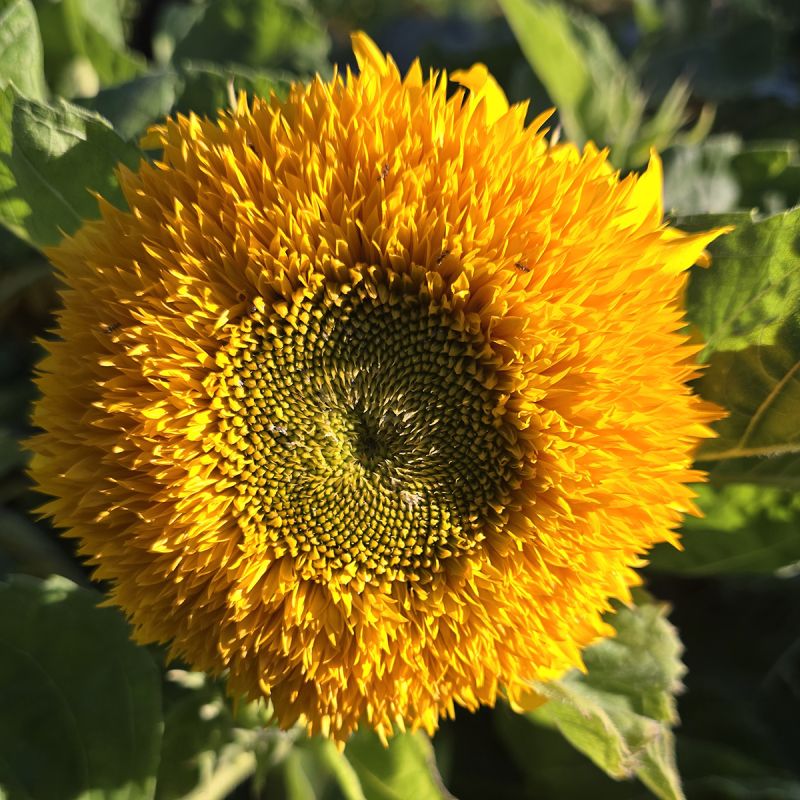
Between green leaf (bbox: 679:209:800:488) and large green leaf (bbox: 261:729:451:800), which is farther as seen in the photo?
large green leaf (bbox: 261:729:451:800)

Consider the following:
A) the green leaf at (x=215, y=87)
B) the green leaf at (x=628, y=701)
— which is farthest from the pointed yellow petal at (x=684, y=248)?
the green leaf at (x=215, y=87)

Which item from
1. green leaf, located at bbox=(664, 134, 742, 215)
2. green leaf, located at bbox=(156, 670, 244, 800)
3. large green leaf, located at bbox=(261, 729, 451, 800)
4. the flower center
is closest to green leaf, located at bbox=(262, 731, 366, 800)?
large green leaf, located at bbox=(261, 729, 451, 800)

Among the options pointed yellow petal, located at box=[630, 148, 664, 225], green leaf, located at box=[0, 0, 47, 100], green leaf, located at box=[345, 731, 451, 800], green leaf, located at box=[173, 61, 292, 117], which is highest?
green leaf, located at box=[173, 61, 292, 117]

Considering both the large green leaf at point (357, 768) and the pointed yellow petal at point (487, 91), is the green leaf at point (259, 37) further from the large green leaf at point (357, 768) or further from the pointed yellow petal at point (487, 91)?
the large green leaf at point (357, 768)

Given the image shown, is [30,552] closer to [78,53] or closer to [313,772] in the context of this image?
[313,772]

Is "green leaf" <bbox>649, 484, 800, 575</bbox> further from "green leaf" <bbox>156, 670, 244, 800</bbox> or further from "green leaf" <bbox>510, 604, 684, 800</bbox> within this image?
"green leaf" <bbox>156, 670, 244, 800</bbox>

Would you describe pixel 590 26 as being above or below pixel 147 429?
above

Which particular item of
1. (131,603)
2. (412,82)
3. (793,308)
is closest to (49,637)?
(131,603)

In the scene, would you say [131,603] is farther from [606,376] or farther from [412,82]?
[412,82]
